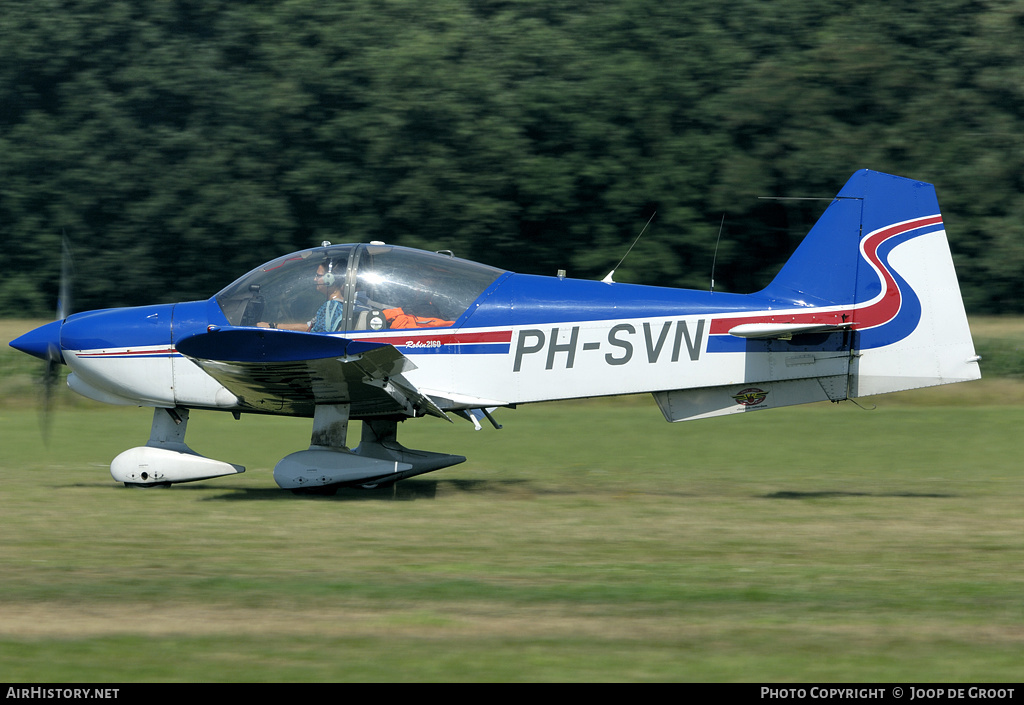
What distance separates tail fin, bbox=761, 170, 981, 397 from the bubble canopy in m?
2.64

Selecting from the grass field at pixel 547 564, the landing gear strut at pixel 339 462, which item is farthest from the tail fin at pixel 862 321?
the landing gear strut at pixel 339 462

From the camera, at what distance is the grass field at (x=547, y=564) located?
4480 millimetres

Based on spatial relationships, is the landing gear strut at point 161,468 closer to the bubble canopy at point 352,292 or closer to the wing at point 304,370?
the wing at point 304,370

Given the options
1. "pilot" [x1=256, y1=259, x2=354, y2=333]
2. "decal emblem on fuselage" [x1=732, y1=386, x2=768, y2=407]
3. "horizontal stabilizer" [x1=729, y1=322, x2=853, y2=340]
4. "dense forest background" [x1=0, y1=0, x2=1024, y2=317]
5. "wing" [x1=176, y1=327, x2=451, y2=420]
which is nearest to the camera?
"wing" [x1=176, y1=327, x2=451, y2=420]

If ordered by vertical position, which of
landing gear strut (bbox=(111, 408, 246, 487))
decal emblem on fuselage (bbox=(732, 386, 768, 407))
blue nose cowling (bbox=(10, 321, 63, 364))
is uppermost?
blue nose cowling (bbox=(10, 321, 63, 364))

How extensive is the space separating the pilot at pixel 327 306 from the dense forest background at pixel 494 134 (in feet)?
46.7

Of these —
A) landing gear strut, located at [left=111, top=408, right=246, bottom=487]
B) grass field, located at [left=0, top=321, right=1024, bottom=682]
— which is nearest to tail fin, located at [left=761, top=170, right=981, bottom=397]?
grass field, located at [left=0, top=321, right=1024, bottom=682]

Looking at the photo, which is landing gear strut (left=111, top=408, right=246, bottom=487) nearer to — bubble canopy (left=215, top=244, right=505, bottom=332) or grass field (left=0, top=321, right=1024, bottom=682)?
grass field (left=0, top=321, right=1024, bottom=682)

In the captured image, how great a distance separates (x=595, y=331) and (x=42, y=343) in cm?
450

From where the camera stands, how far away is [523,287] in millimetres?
8781

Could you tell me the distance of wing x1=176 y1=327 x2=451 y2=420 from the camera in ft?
25.3

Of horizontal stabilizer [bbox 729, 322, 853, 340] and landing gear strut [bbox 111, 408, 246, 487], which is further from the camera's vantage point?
landing gear strut [bbox 111, 408, 246, 487]

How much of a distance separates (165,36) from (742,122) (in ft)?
44.2
